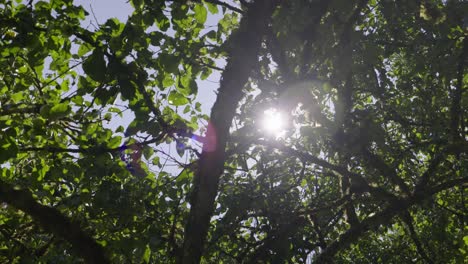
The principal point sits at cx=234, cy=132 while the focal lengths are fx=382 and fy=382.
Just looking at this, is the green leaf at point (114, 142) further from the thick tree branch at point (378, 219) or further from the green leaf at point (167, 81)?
the thick tree branch at point (378, 219)

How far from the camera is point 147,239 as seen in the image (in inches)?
140

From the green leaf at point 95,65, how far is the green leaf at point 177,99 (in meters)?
0.98

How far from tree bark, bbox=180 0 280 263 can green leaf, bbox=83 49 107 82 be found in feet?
3.59

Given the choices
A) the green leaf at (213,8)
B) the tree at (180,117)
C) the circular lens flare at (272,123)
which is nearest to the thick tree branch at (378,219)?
the tree at (180,117)

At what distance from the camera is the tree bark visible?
322cm

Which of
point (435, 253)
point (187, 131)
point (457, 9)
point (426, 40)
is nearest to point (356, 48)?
point (457, 9)

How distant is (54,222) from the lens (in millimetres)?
3051

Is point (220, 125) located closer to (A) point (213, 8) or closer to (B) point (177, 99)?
(B) point (177, 99)

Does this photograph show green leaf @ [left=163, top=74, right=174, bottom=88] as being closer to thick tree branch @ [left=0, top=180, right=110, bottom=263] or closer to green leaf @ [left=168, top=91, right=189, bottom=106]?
green leaf @ [left=168, top=91, right=189, bottom=106]

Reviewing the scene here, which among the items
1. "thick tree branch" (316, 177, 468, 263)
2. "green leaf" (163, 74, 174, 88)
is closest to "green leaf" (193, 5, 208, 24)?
"green leaf" (163, 74, 174, 88)

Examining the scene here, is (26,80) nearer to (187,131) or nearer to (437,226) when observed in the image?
(187,131)

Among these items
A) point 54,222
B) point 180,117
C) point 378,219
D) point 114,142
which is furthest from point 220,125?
point 378,219

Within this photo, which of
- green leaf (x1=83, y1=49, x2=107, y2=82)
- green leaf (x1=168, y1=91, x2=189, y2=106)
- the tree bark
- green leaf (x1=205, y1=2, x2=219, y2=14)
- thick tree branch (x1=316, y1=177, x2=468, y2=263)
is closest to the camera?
green leaf (x1=83, y1=49, x2=107, y2=82)

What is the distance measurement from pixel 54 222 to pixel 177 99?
5.25 ft
